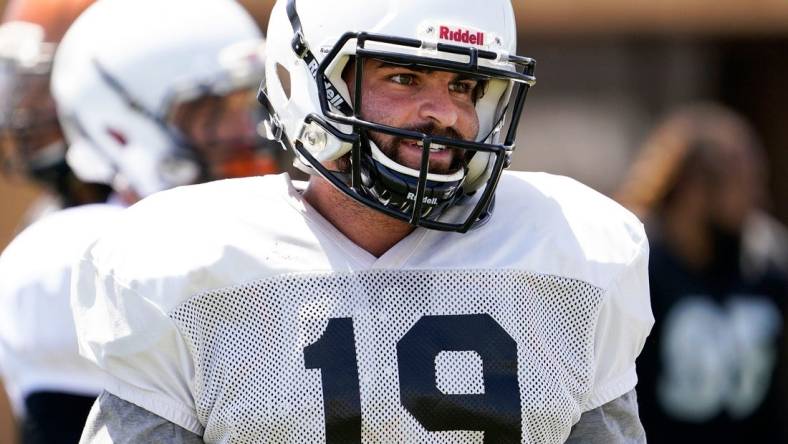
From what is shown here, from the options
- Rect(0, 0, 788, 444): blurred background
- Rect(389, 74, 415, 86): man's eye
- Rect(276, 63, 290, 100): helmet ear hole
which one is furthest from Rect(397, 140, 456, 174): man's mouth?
Rect(0, 0, 788, 444): blurred background

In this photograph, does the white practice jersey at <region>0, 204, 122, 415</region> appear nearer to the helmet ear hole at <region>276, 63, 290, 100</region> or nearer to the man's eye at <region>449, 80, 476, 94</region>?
the helmet ear hole at <region>276, 63, 290, 100</region>

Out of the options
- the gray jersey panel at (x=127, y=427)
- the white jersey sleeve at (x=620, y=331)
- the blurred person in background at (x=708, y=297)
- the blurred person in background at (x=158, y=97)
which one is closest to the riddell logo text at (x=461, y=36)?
the white jersey sleeve at (x=620, y=331)

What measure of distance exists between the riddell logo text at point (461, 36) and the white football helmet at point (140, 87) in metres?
1.15

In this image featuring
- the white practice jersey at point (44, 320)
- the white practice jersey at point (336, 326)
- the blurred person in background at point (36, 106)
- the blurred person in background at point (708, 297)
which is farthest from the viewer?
the blurred person in background at point (708, 297)

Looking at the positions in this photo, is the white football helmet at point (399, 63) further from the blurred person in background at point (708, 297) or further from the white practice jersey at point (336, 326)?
the blurred person in background at point (708, 297)

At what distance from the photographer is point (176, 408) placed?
2.26 metres

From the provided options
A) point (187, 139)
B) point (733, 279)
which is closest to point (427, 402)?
point (187, 139)

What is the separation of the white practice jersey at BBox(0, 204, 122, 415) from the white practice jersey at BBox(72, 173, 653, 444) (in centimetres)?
57

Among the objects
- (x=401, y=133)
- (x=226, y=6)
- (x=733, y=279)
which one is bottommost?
(x=733, y=279)

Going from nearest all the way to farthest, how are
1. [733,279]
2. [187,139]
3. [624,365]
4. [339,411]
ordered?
1. [339,411]
2. [624,365]
3. [187,139]
4. [733,279]

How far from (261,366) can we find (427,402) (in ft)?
0.87

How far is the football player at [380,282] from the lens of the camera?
225 cm

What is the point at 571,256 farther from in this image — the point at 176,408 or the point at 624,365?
the point at 176,408

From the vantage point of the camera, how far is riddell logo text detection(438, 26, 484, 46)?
2.34 meters
